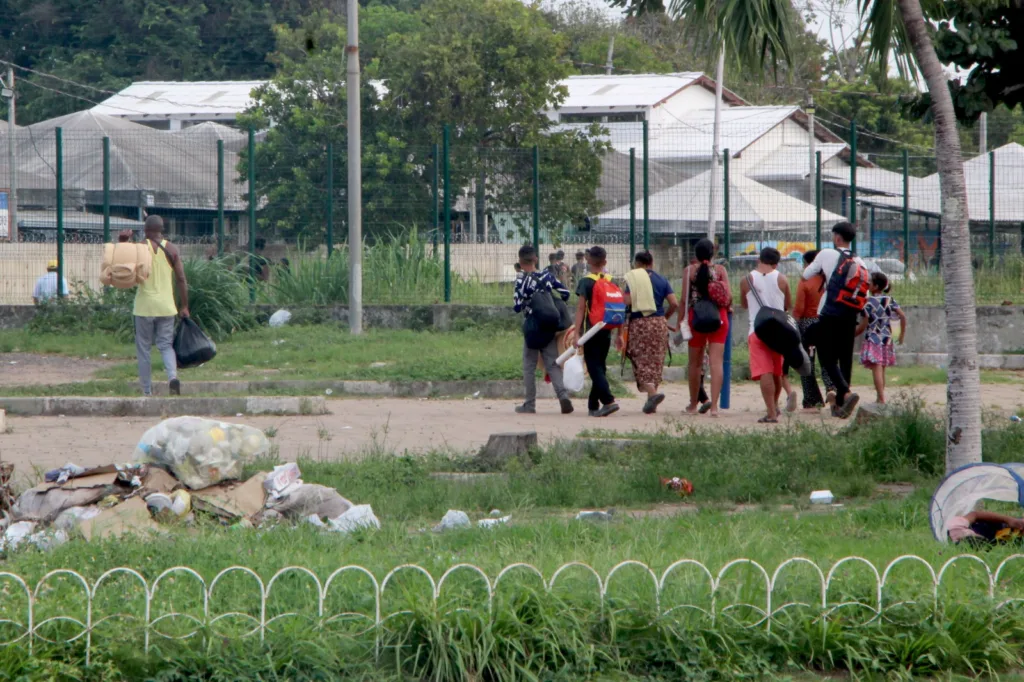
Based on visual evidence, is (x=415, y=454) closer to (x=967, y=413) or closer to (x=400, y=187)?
(x=967, y=413)

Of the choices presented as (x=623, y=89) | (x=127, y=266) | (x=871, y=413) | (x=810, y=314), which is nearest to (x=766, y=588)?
(x=871, y=413)

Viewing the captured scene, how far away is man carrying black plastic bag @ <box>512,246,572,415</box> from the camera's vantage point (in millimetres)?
11336

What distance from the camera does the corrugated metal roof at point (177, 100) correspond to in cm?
4609

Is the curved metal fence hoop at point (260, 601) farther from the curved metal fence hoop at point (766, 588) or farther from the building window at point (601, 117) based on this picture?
the building window at point (601, 117)

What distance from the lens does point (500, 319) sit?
57.6 feet

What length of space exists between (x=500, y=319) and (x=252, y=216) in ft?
14.6

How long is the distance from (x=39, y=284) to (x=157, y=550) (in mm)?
14190

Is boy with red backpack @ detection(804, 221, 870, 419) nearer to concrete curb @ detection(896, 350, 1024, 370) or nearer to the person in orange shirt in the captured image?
the person in orange shirt

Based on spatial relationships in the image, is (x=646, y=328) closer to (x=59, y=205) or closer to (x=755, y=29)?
(x=755, y=29)

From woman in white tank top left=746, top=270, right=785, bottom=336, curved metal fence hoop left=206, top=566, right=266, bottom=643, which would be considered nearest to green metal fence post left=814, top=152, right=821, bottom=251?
woman in white tank top left=746, top=270, right=785, bottom=336

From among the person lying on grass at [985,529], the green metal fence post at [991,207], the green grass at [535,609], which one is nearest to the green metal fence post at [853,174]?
the green metal fence post at [991,207]

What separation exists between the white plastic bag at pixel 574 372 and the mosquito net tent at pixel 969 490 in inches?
224

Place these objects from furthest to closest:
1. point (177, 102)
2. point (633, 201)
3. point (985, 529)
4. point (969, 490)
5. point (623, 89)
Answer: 1. point (177, 102)
2. point (623, 89)
3. point (633, 201)
4. point (969, 490)
5. point (985, 529)

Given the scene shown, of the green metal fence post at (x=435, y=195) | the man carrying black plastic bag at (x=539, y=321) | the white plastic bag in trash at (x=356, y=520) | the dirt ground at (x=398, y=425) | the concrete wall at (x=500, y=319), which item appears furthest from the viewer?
the green metal fence post at (x=435, y=195)
